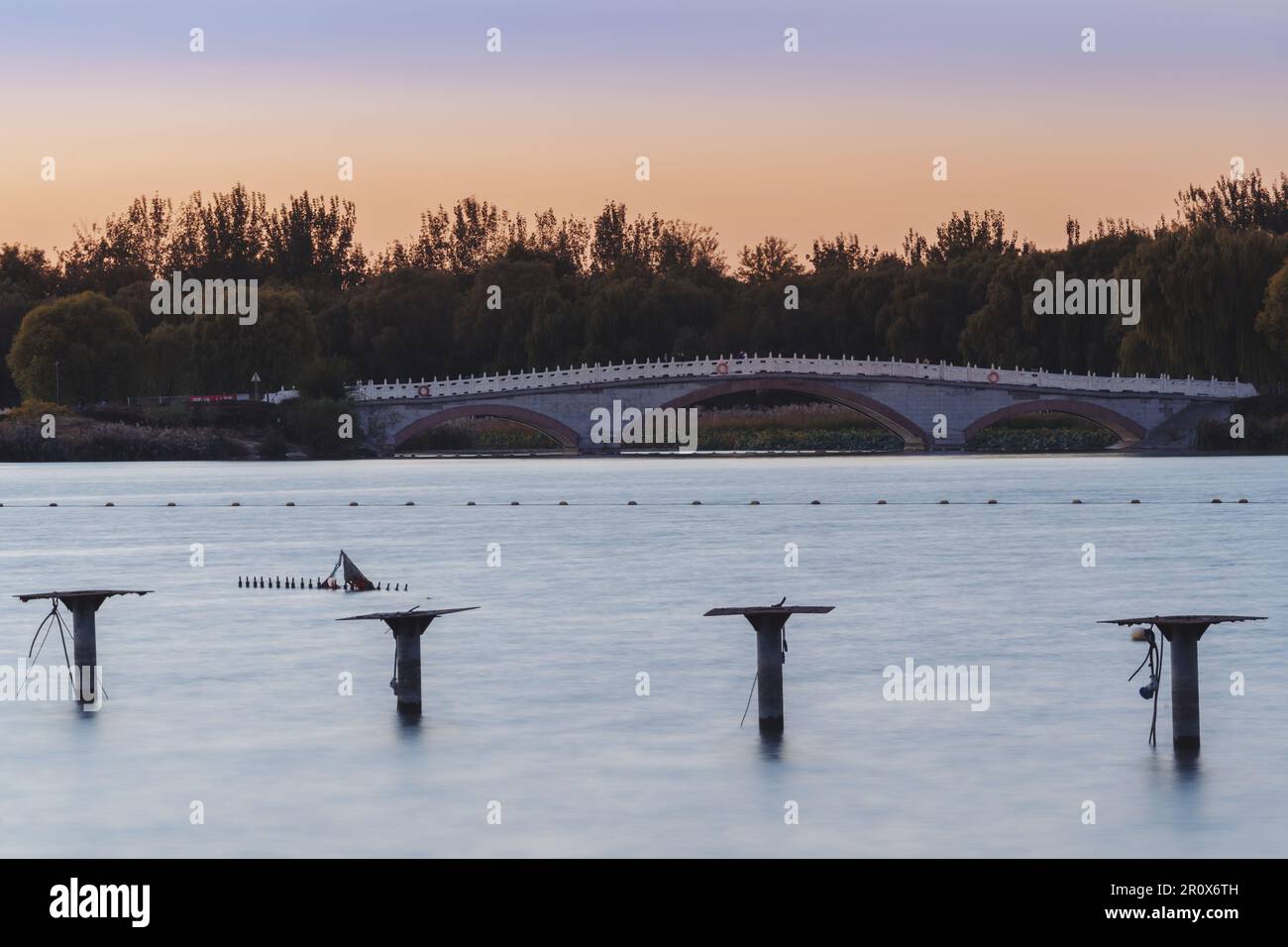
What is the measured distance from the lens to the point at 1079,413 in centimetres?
10769

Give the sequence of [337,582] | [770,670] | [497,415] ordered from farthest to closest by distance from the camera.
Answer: [497,415] < [337,582] < [770,670]

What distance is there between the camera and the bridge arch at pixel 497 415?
111875mm

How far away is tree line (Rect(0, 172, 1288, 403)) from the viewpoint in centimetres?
9906

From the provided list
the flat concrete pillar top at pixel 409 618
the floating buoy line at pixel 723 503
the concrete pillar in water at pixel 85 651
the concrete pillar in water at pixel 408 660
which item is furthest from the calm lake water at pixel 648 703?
the floating buoy line at pixel 723 503

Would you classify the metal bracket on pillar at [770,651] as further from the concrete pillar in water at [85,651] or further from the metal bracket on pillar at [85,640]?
the concrete pillar in water at [85,651]

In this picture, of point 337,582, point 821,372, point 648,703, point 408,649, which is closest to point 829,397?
point 821,372

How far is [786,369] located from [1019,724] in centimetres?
8492

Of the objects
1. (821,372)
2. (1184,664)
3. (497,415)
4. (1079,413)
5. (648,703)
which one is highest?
(821,372)

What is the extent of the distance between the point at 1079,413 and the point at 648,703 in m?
86.2

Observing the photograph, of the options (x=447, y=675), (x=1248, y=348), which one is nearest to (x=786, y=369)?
(x=1248, y=348)

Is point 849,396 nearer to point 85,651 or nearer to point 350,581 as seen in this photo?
point 350,581

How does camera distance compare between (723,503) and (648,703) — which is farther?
(723,503)

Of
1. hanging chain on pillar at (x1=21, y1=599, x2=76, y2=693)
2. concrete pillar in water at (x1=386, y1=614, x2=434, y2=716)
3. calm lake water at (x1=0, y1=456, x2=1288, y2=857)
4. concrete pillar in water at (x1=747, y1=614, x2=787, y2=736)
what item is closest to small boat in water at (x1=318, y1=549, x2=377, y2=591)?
calm lake water at (x1=0, y1=456, x2=1288, y2=857)
